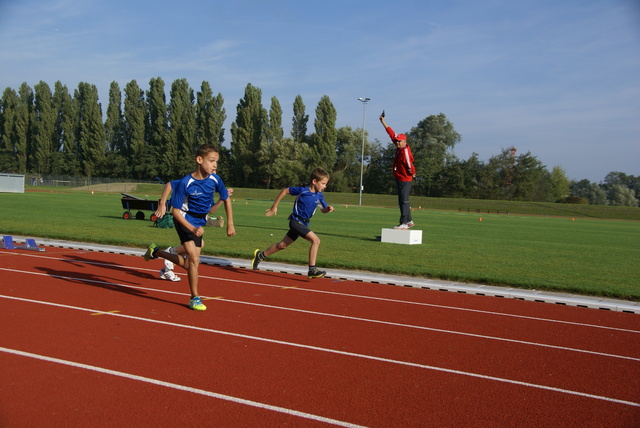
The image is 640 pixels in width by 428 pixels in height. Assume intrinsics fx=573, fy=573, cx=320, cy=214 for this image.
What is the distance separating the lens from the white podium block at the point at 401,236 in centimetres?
1642

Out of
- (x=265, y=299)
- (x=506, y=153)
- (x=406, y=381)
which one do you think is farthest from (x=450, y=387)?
(x=506, y=153)

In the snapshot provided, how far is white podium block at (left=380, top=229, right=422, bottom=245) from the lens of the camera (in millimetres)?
16422

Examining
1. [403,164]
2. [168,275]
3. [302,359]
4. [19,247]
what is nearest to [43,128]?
[19,247]

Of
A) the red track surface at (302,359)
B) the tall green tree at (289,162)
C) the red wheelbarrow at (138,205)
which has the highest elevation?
the tall green tree at (289,162)

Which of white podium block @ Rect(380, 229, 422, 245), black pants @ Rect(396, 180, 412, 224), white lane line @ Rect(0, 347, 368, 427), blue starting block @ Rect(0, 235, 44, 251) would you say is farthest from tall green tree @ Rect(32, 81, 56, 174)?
white lane line @ Rect(0, 347, 368, 427)

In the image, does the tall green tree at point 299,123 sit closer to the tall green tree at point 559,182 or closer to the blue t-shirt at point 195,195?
the tall green tree at point 559,182

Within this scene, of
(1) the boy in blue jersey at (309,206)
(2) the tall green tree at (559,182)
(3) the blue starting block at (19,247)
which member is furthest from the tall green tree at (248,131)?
(1) the boy in blue jersey at (309,206)

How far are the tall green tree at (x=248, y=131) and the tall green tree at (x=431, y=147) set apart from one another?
23396mm

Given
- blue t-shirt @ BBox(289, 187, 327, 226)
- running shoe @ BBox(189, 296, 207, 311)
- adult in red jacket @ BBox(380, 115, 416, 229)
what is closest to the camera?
running shoe @ BBox(189, 296, 207, 311)

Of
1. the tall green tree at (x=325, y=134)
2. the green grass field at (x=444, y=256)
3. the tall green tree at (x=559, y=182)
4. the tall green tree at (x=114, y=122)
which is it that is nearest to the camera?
the green grass field at (x=444, y=256)

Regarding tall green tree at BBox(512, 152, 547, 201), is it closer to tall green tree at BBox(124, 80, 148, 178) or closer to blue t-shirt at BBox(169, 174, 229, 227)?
tall green tree at BBox(124, 80, 148, 178)

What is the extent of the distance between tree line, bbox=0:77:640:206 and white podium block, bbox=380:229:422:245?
2481 inches

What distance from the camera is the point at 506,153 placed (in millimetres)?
86875

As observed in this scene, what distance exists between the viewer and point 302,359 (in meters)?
5.02
